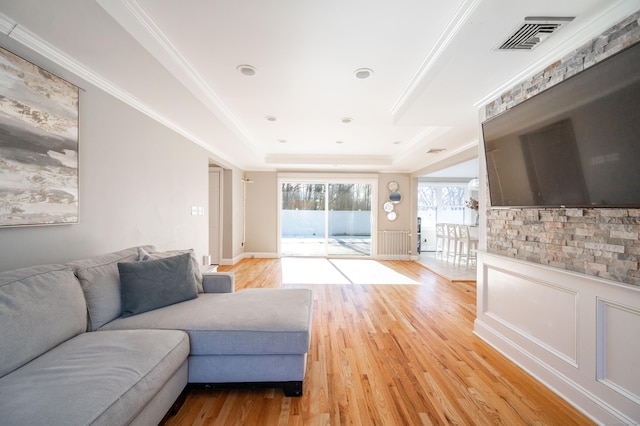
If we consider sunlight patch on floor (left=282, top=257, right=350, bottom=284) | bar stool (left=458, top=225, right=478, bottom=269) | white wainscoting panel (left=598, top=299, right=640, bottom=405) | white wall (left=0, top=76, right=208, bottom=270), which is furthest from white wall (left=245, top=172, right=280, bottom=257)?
white wainscoting panel (left=598, top=299, right=640, bottom=405)

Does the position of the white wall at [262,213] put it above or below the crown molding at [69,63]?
below

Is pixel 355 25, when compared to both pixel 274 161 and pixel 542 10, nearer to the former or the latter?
pixel 542 10

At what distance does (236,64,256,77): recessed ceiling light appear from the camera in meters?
2.32

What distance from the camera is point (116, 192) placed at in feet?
7.84

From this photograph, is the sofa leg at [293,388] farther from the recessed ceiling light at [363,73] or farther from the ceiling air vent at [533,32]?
the ceiling air vent at [533,32]

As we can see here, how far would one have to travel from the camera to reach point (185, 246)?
367 centimetres

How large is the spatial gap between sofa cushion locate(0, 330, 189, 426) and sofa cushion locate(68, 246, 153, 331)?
7.3 inches

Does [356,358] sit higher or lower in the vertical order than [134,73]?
lower

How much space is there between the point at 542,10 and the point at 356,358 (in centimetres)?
267

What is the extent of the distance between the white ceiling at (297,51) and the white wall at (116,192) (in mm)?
233

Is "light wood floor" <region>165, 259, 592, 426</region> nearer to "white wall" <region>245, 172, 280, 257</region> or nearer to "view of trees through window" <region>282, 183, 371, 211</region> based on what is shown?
"white wall" <region>245, 172, 280, 257</region>

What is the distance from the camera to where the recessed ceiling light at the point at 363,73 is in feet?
7.73

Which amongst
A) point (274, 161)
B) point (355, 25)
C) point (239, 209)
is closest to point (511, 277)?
point (355, 25)

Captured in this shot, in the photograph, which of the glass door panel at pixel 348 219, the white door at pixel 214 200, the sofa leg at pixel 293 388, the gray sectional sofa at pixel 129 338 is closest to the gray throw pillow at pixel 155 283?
the gray sectional sofa at pixel 129 338
